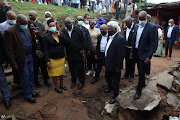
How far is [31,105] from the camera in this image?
3.49 meters

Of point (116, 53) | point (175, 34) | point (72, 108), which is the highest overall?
point (175, 34)

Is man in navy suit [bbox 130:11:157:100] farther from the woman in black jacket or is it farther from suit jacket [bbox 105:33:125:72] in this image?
the woman in black jacket

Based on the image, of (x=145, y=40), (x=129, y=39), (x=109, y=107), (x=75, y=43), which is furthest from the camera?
(x=129, y=39)

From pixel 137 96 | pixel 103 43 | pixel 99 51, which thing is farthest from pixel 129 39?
pixel 137 96

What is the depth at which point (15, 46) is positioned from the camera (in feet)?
10.2

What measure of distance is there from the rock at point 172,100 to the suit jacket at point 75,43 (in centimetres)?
293

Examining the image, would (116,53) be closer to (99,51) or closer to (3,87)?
(99,51)

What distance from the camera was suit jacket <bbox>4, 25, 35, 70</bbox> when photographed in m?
2.98

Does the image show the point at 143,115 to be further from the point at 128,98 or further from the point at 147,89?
the point at 147,89

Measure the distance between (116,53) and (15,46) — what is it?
240cm

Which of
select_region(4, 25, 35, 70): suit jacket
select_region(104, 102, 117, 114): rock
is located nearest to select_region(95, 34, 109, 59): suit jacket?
select_region(104, 102, 117, 114): rock

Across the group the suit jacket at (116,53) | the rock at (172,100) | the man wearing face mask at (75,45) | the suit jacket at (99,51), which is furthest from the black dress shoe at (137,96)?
the man wearing face mask at (75,45)

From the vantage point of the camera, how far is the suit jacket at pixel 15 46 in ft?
9.76

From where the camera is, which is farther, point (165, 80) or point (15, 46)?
point (165, 80)
